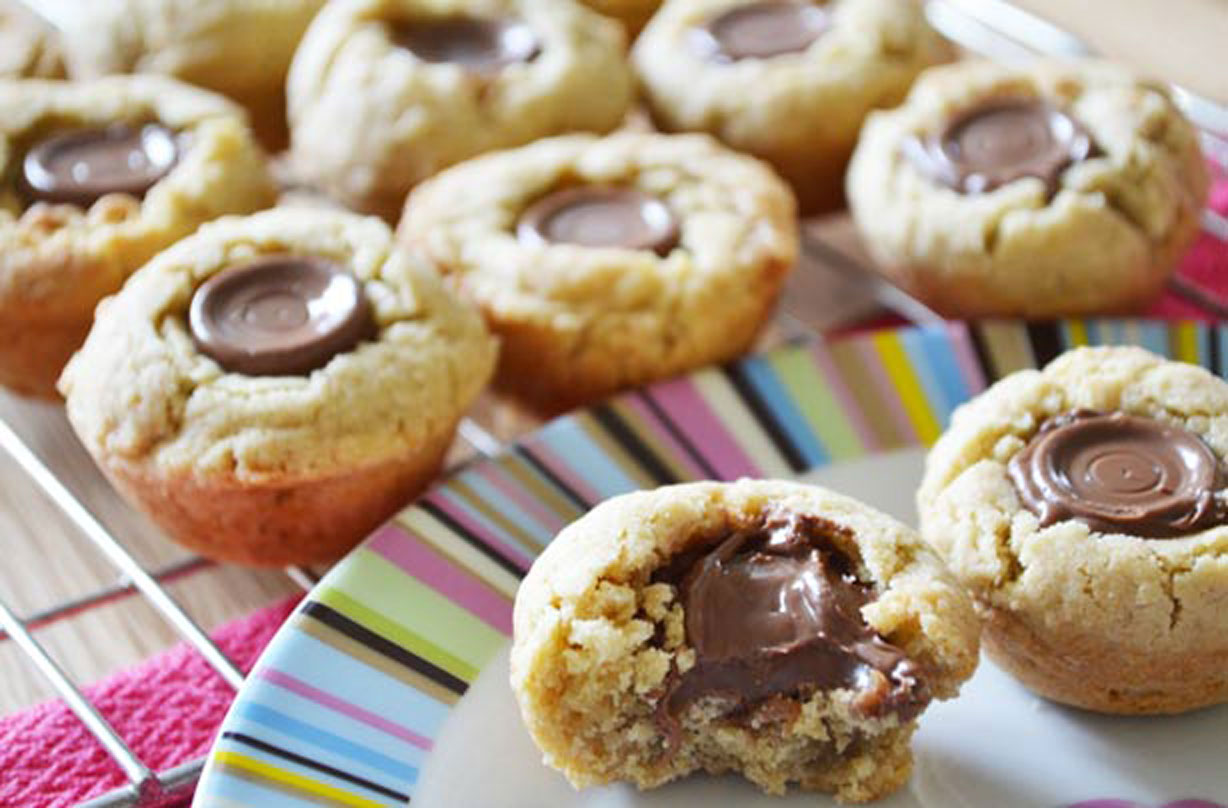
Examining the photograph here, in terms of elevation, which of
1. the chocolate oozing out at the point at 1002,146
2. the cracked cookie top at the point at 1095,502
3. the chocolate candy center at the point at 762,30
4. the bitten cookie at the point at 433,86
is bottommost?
the chocolate oozing out at the point at 1002,146

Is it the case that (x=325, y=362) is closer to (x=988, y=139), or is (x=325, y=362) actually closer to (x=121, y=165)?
(x=121, y=165)

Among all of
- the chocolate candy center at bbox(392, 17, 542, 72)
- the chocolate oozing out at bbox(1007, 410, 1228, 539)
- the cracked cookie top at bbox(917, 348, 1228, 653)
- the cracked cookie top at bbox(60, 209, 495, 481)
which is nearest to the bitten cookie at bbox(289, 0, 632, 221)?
the chocolate candy center at bbox(392, 17, 542, 72)

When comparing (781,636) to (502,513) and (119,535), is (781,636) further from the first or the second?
(119,535)

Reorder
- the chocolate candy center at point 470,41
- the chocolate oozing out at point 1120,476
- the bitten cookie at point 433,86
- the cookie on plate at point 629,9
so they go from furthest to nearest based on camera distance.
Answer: the cookie on plate at point 629,9 → the chocolate candy center at point 470,41 → the bitten cookie at point 433,86 → the chocolate oozing out at point 1120,476

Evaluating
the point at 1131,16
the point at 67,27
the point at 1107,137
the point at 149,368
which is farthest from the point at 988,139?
the point at 67,27

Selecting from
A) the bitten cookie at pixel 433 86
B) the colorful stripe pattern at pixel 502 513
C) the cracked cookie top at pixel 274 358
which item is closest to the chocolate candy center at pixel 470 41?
the bitten cookie at pixel 433 86

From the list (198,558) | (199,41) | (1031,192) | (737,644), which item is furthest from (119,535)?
(1031,192)

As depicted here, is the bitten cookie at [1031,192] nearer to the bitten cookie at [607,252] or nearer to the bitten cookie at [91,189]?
the bitten cookie at [607,252]
